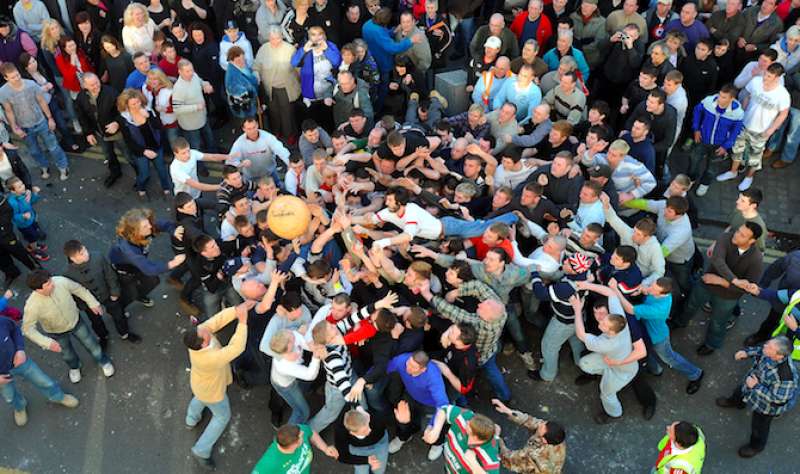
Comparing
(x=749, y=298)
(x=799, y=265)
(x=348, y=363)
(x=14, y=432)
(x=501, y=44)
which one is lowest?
(x=14, y=432)

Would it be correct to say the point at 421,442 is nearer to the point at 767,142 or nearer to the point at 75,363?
the point at 75,363

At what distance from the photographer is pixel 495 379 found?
6.83 metres

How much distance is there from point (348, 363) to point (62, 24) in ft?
25.7

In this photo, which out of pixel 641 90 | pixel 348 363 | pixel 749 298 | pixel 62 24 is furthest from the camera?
pixel 62 24

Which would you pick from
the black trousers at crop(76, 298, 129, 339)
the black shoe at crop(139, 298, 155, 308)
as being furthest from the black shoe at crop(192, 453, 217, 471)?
the black shoe at crop(139, 298, 155, 308)

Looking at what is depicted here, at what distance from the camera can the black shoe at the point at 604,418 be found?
6844 millimetres

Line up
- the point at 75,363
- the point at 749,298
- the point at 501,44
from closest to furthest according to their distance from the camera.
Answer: the point at 75,363
the point at 749,298
the point at 501,44

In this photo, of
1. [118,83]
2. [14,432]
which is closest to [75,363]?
[14,432]

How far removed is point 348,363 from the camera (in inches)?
237

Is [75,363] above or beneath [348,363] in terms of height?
→ beneath

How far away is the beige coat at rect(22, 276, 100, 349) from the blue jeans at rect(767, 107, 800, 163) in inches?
358

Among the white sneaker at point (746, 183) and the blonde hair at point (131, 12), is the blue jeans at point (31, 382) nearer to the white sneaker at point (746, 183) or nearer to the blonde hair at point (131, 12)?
the blonde hair at point (131, 12)

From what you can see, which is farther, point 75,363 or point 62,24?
point 62,24

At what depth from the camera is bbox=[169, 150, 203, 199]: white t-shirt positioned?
8.02m
